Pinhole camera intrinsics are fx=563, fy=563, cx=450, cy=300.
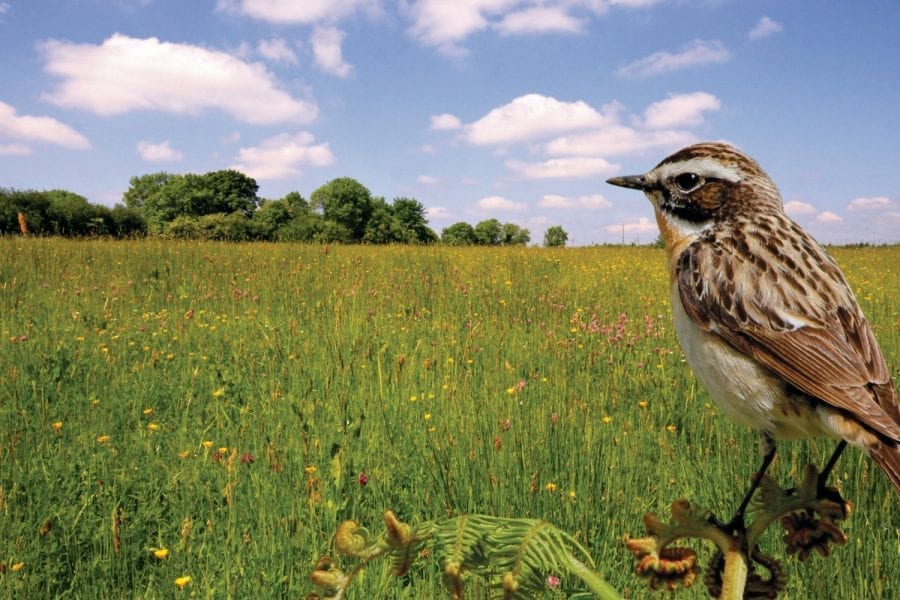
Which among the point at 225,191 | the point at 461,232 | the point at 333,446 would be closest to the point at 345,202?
the point at 225,191

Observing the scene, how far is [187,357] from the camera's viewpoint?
18.3 feet

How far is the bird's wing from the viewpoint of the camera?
96 centimetres

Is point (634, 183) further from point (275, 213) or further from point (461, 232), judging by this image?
point (461, 232)

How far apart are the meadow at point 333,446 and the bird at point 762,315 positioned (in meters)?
1.06

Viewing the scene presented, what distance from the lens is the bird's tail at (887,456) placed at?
0.83m

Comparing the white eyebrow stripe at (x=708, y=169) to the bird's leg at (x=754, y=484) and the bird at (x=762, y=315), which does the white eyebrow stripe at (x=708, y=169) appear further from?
the bird's leg at (x=754, y=484)

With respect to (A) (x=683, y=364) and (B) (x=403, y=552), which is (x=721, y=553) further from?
(A) (x=683, y=364)

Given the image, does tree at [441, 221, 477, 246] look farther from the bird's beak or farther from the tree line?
the bird's beak

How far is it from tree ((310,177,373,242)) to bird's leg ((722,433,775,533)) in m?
79.7

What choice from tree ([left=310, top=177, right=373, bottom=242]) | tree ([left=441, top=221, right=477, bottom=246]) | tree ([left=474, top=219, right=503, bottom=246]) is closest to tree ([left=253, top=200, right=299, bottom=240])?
tree ([left=310, top=177, right=373, bottom=242])

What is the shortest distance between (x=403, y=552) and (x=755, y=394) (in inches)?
27.3

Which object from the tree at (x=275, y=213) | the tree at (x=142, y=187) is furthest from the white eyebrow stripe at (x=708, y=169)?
the tree at (x=142, y=187)

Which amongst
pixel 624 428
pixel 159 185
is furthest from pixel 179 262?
pixel 159 185

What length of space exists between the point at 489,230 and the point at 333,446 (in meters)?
108
